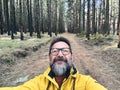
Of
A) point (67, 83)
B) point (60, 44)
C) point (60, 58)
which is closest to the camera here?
point (67, 83)

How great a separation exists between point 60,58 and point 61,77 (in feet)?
0.80

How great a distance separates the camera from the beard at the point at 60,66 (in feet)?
13.0

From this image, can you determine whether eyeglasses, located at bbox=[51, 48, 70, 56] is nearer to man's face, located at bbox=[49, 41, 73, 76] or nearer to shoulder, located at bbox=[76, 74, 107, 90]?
man's face, located at bbox=[49, 41, 73, 76]

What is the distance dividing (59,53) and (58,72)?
0.83 ft

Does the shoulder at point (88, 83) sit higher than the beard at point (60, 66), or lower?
lower

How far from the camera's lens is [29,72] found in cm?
1430

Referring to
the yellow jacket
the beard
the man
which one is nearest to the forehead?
the man

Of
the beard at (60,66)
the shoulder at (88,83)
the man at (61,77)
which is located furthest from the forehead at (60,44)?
the shoulder at (88,83)

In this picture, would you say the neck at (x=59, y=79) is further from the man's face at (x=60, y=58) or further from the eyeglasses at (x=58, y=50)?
the eyeglasses at (x=58, y=50)

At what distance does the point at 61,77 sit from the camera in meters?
4.01

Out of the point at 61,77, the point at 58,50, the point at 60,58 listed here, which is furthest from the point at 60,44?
the point at 61,77

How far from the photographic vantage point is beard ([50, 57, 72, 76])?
3973 mm

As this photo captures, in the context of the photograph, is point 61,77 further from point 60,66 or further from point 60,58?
point 60,58

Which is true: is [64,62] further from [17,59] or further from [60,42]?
[17,59]
